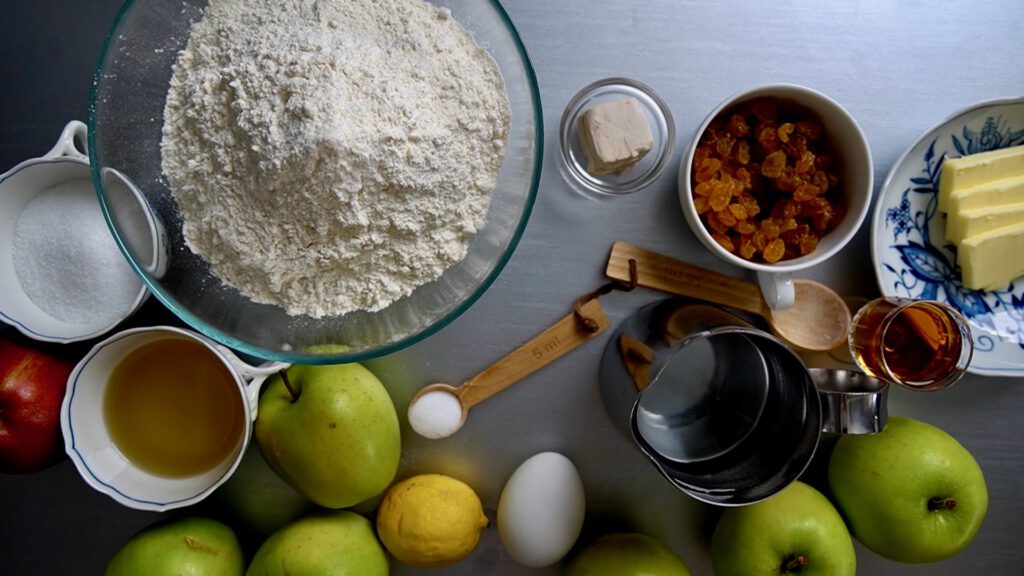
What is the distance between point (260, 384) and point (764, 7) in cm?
79

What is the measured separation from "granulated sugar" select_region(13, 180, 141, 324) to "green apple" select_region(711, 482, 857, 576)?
0.76 meters

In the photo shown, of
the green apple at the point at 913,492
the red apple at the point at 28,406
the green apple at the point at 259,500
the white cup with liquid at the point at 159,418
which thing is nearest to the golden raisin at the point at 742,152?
the green apple at the point at 913,492

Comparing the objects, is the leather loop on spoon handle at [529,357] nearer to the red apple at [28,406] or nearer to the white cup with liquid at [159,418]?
the white cup with liquid at [159,418]

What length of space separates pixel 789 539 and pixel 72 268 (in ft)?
2.89

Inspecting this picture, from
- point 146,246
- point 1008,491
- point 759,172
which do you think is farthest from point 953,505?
point 146,246

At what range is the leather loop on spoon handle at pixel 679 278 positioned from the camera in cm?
84

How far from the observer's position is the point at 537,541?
0.81m

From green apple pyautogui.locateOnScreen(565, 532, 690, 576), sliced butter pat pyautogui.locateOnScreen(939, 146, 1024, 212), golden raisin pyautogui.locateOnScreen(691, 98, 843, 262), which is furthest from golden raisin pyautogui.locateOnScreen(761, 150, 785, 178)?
green apple pyautogui.locateOnScreen(565, 532, 690, 576)

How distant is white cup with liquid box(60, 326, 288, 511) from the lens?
743 mm

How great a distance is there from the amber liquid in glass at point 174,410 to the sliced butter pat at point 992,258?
912 millimetres

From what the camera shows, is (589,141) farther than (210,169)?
Yes

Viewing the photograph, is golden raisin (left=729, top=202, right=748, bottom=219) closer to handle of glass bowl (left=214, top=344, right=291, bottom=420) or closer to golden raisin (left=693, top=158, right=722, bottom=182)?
golden raisin (left=693, top=158, right=722, bottom=182)

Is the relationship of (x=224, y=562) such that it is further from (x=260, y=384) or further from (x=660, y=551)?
(x=660, y=551)

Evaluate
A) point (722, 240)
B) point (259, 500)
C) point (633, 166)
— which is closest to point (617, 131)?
point (633, 166)
